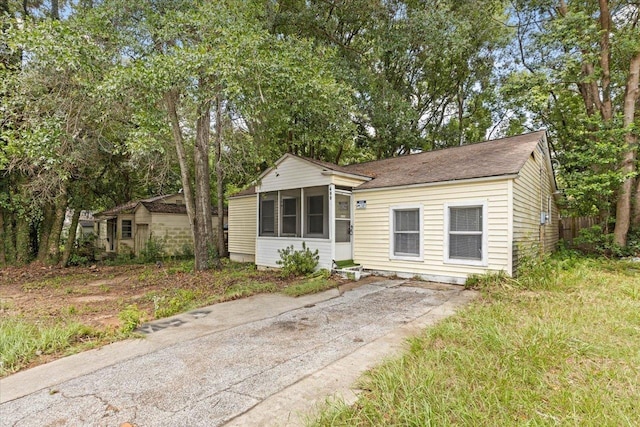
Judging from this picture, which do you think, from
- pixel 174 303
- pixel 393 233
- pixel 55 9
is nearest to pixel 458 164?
pixel 393 233

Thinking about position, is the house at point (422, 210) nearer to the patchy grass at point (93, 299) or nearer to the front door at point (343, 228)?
the front door at point (343, 228)

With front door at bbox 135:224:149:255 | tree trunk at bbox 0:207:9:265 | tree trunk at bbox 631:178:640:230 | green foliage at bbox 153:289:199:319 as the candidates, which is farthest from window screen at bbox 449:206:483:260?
tree trunk at bbox 0:207:9:265

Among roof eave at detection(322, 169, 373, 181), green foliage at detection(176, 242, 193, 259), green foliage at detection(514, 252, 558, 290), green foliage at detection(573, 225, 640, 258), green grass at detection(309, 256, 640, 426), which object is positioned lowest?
green foliage at detection(176, 242, 193, 259)

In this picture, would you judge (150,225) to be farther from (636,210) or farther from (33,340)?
(636,210)

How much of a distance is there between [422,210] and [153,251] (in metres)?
11.6

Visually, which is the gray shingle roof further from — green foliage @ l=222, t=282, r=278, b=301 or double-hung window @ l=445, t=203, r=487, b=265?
green foliage @ l=222, t=282, r=278, b=301

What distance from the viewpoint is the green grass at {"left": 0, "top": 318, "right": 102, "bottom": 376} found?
11.3ft

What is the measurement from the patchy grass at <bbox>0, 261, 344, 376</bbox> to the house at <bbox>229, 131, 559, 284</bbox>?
161cm

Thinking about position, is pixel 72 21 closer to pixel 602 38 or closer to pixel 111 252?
pixel 111 252

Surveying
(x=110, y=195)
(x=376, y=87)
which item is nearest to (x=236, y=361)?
(x=376, y=87)

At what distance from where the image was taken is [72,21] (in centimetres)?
661

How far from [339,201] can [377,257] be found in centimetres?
189

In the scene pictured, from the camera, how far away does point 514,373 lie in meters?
2.75

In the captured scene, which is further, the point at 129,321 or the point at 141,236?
the point at 141,236
